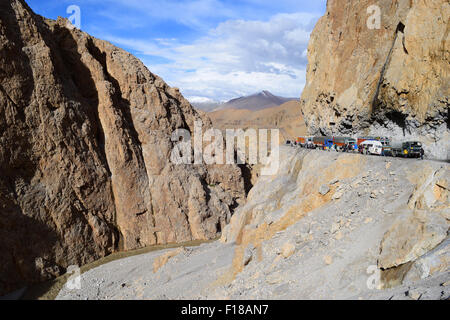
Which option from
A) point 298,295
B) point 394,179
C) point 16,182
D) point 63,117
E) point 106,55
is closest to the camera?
point 298,295

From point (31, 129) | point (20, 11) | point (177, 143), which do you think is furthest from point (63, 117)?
point (177, 143)

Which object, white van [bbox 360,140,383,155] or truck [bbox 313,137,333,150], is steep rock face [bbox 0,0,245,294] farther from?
white van [bbox 360,140,383,155]

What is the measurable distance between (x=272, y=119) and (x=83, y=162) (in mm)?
103591

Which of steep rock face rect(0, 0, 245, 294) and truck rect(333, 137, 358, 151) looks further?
steep rock face rect(0, 0, 245, 294)

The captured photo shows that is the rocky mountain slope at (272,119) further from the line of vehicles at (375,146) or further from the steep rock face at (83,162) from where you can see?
the line of vehicles at (375,146)

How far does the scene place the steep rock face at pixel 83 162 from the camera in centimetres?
2873

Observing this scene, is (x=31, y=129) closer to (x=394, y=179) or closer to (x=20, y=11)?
(x=20, y=11)

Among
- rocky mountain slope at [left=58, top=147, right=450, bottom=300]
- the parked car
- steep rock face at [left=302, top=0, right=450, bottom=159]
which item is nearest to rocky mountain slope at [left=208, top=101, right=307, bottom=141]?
steep rock face at [left=302, top=0, right=450, bottom=159]

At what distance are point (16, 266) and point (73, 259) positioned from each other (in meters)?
4.83

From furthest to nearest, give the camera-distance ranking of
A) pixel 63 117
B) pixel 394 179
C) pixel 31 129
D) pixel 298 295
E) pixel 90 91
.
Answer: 1. pixel 90 91
2. pixel 63 117
3. pixel 31 129
4. pixel 394 179
5. pixel 298 295

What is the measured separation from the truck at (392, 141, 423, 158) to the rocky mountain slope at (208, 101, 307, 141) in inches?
3125

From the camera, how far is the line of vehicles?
17.5 metres

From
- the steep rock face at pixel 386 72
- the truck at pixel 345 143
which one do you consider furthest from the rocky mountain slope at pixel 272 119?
the truck at pixel 345 143

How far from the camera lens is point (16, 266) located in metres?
26.7
